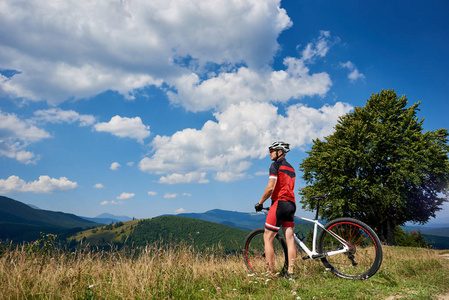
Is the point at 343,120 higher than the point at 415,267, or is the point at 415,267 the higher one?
the point at 343,120

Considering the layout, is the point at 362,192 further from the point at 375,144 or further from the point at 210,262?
the point at 210,262

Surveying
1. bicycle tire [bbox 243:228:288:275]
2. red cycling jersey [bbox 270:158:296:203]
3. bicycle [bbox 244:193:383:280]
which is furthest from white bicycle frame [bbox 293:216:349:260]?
red cycling jersey [bbox 270:158:296:203]

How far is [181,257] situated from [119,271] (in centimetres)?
119

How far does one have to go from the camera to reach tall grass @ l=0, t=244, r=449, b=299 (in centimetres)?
384

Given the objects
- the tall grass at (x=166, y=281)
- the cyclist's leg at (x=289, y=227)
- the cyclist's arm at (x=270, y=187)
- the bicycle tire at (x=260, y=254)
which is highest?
the cyclist's arm at (x=270, y=187)

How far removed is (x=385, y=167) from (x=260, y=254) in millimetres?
21625

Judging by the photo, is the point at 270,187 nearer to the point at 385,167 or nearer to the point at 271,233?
the point at 271,233

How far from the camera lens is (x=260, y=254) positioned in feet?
18.1

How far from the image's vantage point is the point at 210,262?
18.3 ft

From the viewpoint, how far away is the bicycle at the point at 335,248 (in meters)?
4.69

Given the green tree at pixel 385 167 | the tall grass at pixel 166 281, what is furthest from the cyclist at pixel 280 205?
the green tree at pixel 385 167

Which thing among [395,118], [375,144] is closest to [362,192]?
[375,144]

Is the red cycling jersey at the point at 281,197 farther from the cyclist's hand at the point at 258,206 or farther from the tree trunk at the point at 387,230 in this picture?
the tree trunk at the point at 387,230

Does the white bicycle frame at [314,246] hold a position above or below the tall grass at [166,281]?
above
